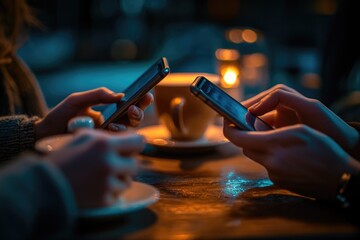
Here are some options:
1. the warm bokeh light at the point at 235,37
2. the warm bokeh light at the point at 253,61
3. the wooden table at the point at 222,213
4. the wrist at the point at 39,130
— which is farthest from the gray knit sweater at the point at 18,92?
the warm bokeh light at the point at 235,37

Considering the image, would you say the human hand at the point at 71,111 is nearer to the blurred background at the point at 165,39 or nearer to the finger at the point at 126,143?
the finger at the point at 126,143

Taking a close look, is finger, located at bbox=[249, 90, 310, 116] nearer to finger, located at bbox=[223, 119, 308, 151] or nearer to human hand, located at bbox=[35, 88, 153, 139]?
finger, located at bbox=[223, 119, 308, 151]

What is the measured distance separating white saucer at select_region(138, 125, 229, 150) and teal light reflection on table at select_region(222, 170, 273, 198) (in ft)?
0.54

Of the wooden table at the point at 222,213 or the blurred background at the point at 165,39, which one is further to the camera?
the blurred background at the point at 165,39

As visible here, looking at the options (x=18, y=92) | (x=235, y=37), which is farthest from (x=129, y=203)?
(x=235, y=37)

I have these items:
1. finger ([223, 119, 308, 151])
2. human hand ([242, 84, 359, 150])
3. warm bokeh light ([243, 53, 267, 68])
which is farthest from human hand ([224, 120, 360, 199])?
warm bokeh light ([243, 53, 267, 68])

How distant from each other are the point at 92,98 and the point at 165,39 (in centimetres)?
410

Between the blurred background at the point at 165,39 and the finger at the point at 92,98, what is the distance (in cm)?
136

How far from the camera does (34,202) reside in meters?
0.50

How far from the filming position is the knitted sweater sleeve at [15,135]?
0.92 meters

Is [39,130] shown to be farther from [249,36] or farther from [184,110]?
[249,36]

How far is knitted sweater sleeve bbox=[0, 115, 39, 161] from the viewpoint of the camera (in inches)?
36.0

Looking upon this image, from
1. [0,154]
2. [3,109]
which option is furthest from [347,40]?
[0,154]

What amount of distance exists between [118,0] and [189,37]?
91cm
